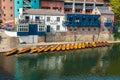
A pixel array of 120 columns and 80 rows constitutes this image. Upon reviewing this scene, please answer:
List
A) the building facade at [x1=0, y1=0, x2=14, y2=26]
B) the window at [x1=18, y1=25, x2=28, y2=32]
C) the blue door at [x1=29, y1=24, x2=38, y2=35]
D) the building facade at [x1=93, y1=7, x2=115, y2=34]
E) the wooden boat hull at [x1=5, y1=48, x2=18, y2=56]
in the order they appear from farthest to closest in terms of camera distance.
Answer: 1. the building facade at [x1=0, y1=0, x2=14, y2=26]
2. the building facade at [x1=93, y1=7, x2=115, y2=34]
3. the blue door at [x1=29, y1=24, x2=38, y2=35]
4. the window at [x1=18, y1=25, x2=28, y2=32]
5. the wooden boat hull at [x1=5, y1=48, x2=18, y2=56]

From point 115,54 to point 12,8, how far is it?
151ft

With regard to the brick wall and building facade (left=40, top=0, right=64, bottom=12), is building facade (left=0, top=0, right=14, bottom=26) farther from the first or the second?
building facade (left=40, top=0, right=64, bottom=12)

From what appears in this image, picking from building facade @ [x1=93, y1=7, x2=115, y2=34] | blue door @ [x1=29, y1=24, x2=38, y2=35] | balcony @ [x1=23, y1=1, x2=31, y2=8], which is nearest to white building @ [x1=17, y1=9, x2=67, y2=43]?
blue door @ [x1=29, y1=24, x2=38, y2=35]

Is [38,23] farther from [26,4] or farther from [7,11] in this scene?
[7,11]

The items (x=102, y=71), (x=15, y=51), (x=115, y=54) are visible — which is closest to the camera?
(x=102, y=71)

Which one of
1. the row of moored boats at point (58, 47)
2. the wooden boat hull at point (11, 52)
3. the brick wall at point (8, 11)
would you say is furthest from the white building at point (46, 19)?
the wooden boat hull at point (11, 52)

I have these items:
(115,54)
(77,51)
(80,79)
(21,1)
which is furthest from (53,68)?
(21,1)

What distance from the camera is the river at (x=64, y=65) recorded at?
69312 mm

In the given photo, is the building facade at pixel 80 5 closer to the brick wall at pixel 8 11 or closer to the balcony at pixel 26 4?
the balcony at pixel 26 4

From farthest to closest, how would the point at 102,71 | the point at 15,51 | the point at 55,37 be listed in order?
1. the point at 55,37
2. the point at 15,51
3. the point at 102,71

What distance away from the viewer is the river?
227ft

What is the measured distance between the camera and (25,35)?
331ft

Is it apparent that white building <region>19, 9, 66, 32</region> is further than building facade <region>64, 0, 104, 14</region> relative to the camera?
No

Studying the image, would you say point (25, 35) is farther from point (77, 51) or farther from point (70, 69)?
point (70, 69)
